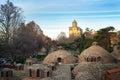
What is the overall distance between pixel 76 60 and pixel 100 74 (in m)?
12.4

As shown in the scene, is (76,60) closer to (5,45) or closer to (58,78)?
(5,45)

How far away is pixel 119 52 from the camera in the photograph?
2041 inches

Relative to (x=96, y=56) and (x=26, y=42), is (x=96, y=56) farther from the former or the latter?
(x=26, y=42)

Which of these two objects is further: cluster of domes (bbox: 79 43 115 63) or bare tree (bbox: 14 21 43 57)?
bare tree (bbox: 14 21 43 57)

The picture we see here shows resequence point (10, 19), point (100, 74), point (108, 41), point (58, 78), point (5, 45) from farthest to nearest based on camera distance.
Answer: point (108, 41)
point (10, 19)
point (5, 45)
point (100, 74)
point (58, 78)

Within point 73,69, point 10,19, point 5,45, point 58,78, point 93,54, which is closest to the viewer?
point 58,78

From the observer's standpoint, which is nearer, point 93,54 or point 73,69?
point 73,69

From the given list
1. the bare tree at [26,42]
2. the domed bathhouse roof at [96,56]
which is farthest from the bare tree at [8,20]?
the domed bathhouse roof at [96,56]

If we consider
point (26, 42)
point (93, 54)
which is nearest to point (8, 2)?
point (26, 42)

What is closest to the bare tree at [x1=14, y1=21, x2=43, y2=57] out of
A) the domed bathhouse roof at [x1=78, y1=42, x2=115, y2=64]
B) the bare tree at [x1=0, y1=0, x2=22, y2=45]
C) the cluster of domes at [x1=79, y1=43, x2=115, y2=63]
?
the bare tree at [x1=0, y1=0, x2=22, y2=45]

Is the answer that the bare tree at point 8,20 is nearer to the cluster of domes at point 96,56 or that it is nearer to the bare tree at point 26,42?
the bare tree at point 26,42

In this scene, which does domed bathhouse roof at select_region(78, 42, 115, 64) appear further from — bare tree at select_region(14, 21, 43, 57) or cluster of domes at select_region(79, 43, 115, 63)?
bare tree at select_region(14, 21, 43, 57)

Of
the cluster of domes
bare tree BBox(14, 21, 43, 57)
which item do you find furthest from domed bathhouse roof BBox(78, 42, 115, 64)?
bare tree BBox(14, 21, 43, 57)

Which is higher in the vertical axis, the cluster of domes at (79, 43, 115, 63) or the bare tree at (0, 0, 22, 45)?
the bare tree at (0, 0, 22, 45)
